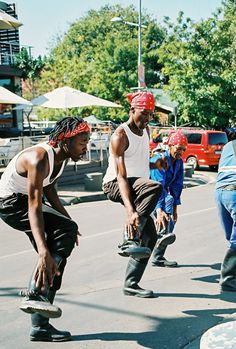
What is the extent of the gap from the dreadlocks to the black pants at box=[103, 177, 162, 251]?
96cm

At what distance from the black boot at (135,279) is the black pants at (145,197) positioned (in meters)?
0.20

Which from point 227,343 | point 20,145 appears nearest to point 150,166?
point 227,343

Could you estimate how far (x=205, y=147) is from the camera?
21.5m

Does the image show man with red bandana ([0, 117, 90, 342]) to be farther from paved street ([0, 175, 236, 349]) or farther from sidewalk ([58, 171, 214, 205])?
sidewalk ([58, 171, 214, 205])

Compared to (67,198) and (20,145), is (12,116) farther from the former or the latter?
(67,198)

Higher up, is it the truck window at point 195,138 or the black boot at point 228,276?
the truck window at point 195,138

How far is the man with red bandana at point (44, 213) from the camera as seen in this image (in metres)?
3.47

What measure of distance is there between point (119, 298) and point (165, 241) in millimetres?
1053

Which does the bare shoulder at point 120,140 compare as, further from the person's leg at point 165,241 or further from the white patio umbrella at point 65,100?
the white patio umbrella at point 65,100

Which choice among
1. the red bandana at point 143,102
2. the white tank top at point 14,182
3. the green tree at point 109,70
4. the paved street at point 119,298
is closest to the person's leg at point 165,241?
the paved street at point 119,298

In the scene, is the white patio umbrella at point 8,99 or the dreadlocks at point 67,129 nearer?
the dreadlocks at point 67,129

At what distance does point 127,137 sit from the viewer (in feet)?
15.0

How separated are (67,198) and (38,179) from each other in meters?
9.11

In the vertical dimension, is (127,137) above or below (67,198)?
above
